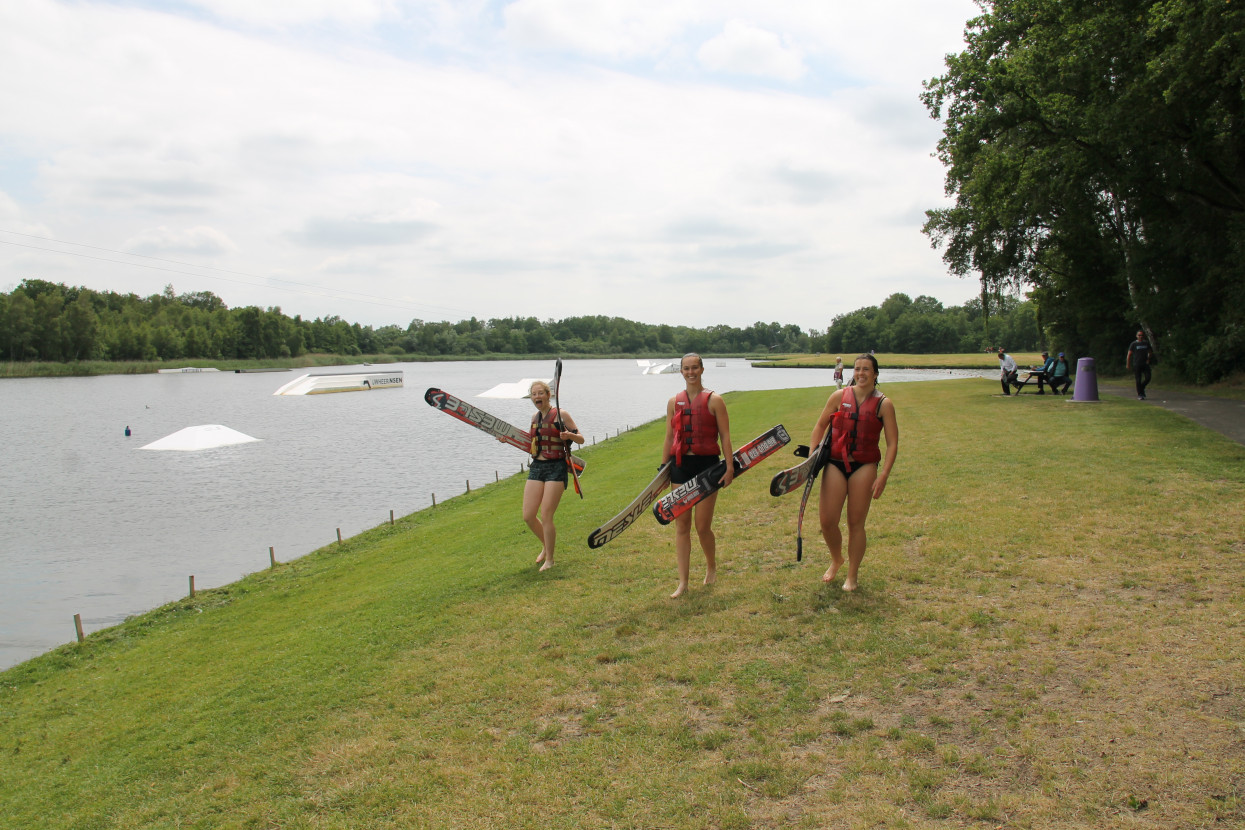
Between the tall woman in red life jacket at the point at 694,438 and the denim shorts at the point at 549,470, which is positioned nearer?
the tall woman in red life jacket at the point at 694,438

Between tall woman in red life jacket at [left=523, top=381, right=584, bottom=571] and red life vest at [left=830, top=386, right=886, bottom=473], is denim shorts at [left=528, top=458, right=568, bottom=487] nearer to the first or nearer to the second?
tall woman in red life jacket at [left=523, top=381, right=584, bottom=571]

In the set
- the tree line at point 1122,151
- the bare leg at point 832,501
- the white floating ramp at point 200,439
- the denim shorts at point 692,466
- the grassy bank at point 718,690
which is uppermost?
the tree line at point 1122,151

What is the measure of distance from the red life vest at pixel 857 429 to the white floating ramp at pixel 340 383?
265 feet

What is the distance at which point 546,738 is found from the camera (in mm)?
5094

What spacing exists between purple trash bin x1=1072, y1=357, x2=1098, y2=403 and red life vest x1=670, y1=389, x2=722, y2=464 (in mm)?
21517

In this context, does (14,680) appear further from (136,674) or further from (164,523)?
(164,523)

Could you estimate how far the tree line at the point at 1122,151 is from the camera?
1961 centimetres

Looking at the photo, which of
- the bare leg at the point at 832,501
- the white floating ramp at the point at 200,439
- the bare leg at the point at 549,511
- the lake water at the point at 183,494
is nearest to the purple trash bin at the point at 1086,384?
the lake water at the point at 183,494

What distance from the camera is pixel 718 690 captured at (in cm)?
551

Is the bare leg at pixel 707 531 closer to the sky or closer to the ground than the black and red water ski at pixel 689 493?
closer to the ground

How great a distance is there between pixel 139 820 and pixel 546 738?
2.65 metres

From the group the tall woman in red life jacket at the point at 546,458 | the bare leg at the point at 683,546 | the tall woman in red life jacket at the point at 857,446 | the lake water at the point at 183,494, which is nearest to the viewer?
the tall woman in red life jacket at the point at 857,446

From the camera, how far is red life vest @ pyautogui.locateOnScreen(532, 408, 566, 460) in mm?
9047

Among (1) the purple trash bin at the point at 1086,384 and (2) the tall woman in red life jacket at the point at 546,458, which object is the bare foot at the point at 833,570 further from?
(1) the purple trash bin at the point at 1086,384
